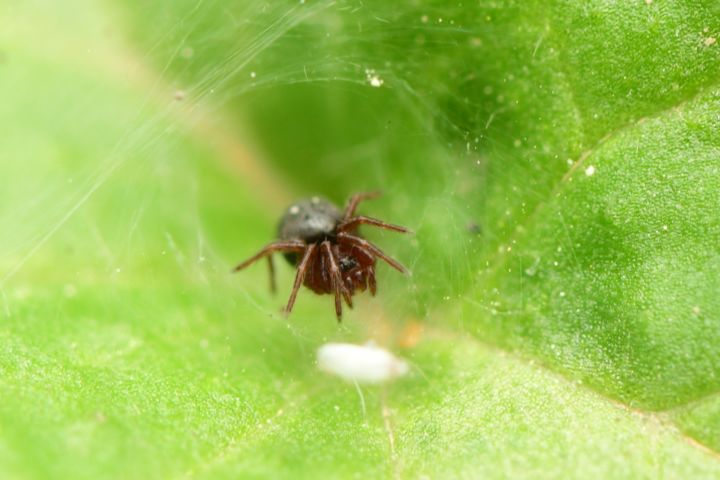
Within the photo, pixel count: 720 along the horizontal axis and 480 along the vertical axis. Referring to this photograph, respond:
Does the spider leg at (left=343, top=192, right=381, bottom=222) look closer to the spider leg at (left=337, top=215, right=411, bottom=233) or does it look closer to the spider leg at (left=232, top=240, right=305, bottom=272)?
the spider leg at (left=337, top=215, right=411, bottom=233)

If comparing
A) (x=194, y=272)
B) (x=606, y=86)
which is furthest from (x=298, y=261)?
(x=606, y=86)

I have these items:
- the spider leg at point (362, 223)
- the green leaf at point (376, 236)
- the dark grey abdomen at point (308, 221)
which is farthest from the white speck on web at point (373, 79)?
the dark grey abdomen at point (308, 221)

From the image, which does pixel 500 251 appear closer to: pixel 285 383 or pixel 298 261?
pixel 285 383

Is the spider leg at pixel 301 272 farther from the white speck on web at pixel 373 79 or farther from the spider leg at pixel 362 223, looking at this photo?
the white speck on web at pixel 373 79

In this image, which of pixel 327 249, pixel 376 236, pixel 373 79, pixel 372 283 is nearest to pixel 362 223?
pixel 376 236

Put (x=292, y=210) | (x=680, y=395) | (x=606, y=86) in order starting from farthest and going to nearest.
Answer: (x=292, y=210)
(x=606, y=86)
(x=680, y=395)

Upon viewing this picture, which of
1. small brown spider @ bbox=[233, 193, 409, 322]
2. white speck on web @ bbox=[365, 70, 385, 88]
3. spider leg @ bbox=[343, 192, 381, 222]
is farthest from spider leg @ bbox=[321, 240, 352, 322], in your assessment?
white speck on web @ bbox=[365, 70, 385, 88]
